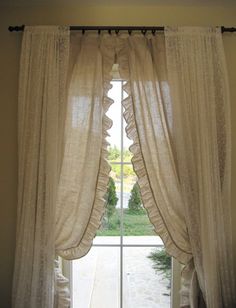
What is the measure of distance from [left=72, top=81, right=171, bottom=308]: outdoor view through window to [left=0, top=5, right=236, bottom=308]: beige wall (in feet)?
1.36

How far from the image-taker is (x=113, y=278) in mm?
1734

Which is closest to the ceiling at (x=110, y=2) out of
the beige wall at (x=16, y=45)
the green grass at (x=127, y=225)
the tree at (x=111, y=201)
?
the beige wall at (x=16, y=45)

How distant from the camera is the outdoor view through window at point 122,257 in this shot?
170 centimetres

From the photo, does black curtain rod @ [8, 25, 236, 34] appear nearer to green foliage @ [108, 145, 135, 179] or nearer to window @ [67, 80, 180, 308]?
window @ [67, 80, 180, 308]

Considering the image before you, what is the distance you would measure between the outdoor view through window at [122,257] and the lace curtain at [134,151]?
194 mm

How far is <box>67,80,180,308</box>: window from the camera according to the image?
1702mm

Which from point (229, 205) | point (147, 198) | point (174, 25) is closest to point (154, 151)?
point (147, 198)

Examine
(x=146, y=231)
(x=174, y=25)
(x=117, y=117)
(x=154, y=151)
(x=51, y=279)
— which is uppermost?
(x=174, y=25)

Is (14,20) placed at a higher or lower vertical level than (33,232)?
higher

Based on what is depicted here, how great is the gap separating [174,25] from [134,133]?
647mm

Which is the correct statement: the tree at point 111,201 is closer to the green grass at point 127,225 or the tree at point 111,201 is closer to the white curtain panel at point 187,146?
the green grass at point 127,225

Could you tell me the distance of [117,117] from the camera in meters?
1.69

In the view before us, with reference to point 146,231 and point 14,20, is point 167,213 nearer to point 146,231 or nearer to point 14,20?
point 146,231

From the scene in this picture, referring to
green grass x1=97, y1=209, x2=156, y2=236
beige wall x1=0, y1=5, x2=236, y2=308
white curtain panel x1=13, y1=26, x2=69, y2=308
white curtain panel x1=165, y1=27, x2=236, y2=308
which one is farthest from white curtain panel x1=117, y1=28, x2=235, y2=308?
white curtain panel x1=13, y1=26, x2=69, y2=308
